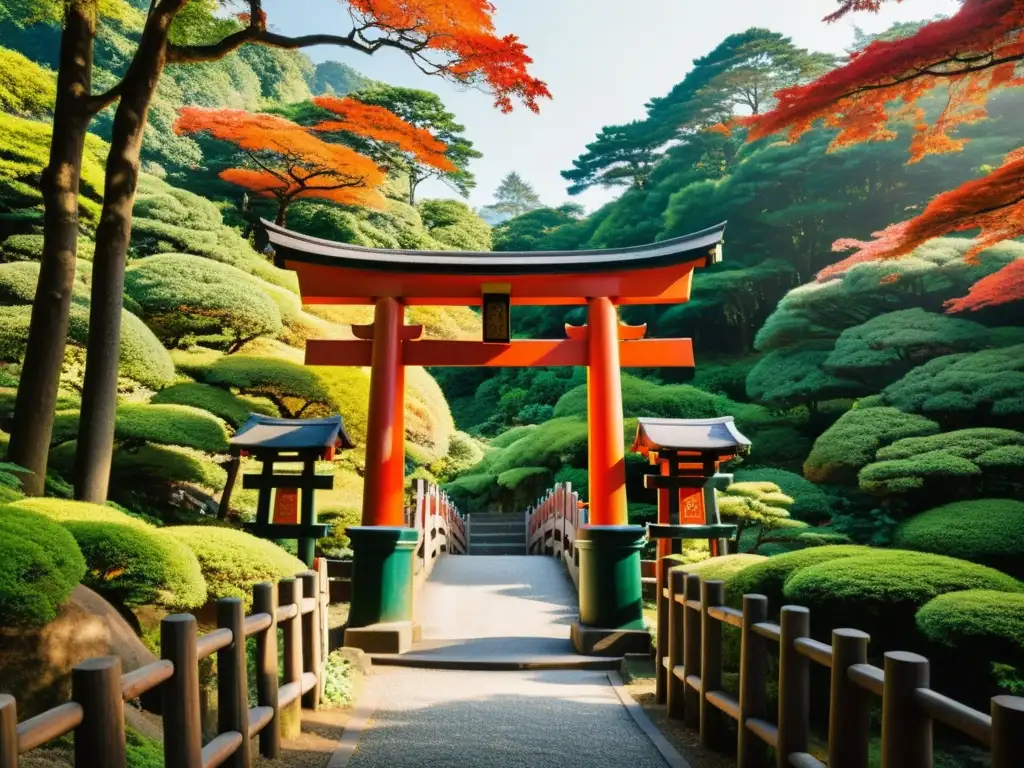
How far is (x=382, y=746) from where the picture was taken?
420cm

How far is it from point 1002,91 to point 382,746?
23.6 meters

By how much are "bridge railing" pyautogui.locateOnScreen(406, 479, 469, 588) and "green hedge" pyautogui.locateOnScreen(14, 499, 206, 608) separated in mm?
3822

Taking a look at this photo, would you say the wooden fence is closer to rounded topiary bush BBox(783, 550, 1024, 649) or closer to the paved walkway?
the paved walkway

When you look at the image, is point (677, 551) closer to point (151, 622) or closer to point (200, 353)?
point (151, 622)

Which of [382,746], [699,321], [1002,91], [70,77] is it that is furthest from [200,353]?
[1002,91]

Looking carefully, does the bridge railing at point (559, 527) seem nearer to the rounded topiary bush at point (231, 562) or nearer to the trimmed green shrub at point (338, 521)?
the trimmed green shrub at point (338, 521)

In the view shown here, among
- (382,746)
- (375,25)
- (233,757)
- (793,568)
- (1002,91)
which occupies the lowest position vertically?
(382,746)

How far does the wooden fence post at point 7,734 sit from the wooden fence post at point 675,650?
13.0 ft

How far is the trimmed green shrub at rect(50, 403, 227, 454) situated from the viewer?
857 cm

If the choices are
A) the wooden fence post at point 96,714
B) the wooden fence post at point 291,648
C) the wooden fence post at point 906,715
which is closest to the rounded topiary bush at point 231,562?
the wooden fence post at point 291,648

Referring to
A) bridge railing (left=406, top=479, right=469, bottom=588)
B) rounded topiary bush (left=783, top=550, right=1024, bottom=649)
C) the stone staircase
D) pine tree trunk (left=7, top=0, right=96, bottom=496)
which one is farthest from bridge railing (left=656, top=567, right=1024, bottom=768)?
the stone staircase

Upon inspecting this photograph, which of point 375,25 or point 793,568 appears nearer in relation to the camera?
point 793,568

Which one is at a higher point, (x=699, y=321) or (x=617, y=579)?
(x=699, y=321)

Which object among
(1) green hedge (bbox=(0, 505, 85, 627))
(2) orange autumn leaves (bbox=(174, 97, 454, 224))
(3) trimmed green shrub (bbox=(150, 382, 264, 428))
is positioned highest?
(2) orange autumn leaves (bbox=(174, 97, 454, 224))
